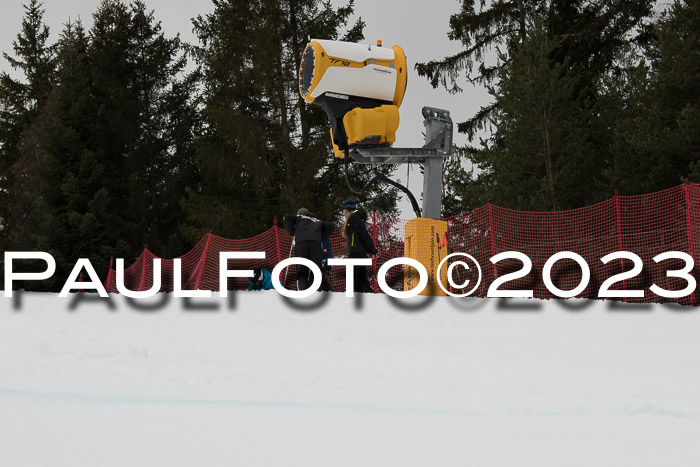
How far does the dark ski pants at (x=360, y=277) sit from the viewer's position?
7602 millimetres

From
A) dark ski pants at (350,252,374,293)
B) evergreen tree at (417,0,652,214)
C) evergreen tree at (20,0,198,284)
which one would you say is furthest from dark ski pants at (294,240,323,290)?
evergreen tree at (20,0,198,284)

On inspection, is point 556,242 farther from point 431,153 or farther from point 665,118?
point 431,153

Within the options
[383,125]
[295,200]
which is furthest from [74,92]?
[383,125]

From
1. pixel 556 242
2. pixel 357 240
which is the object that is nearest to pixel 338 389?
pixel 357 240

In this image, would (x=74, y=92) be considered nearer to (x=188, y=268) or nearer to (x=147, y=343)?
(x=188, y=268)

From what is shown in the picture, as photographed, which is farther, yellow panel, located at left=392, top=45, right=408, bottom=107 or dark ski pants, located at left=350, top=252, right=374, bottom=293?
dark ski pants, located at left=350, top=252, right=374, bottom=293

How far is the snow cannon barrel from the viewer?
678cm

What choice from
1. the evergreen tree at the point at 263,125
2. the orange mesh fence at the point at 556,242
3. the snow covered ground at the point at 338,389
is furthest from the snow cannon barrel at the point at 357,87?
the evergreen tree at the point at 263,125

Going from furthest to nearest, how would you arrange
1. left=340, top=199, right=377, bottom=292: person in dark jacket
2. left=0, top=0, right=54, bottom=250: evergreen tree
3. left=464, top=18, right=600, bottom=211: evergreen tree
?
1. left=0, top=0, right=54, bottom=250: evergreen tree
2. left=464, top=18, right=600, bottom=211: evergreen tree
3. left=340, top=199, right=377, bottom=292: person in dark jacket

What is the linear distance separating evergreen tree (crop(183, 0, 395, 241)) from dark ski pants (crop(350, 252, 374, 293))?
591 inches

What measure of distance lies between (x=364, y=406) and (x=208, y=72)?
24.4m

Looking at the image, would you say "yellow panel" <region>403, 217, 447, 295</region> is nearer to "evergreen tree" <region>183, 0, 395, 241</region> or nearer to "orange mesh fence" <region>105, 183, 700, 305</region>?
"orange mesh fence" <region>105, 183, 700, 305</region>

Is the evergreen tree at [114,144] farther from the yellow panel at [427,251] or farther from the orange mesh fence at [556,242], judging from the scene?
the yellow panel at [427,251]

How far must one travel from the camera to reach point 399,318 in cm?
472
